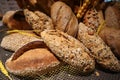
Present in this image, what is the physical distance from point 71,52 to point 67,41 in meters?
0.06

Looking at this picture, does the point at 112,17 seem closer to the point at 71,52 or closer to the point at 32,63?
the point at 71,52

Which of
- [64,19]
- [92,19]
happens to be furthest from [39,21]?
[92,19]

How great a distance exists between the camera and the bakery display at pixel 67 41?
0.67m

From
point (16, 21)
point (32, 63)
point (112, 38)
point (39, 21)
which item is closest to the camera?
point (32, 63)

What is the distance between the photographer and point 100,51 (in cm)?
73

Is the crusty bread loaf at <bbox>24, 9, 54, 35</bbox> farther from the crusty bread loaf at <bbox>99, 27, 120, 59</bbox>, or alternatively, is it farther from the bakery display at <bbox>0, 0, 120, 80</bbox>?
the crusty bread loaf at <bbox>99, 27, 120, 59</bbox>

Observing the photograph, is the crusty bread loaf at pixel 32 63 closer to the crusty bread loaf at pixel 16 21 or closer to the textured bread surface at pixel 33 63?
the textured bread surface at pixel 33 63

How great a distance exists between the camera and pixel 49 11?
883 mm

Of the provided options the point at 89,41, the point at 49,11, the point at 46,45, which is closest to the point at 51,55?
the point at 46,45

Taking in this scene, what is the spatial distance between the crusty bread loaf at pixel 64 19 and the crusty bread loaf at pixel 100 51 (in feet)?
0.23

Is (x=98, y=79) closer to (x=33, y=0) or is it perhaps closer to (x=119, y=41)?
(x=119, y=41)

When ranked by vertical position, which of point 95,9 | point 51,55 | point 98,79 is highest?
point 95,9

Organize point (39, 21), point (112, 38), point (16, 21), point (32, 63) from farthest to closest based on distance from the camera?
point (16, 21) < point (39, 21) < point (112, 38) < point (32, 63)

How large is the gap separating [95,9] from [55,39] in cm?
30
